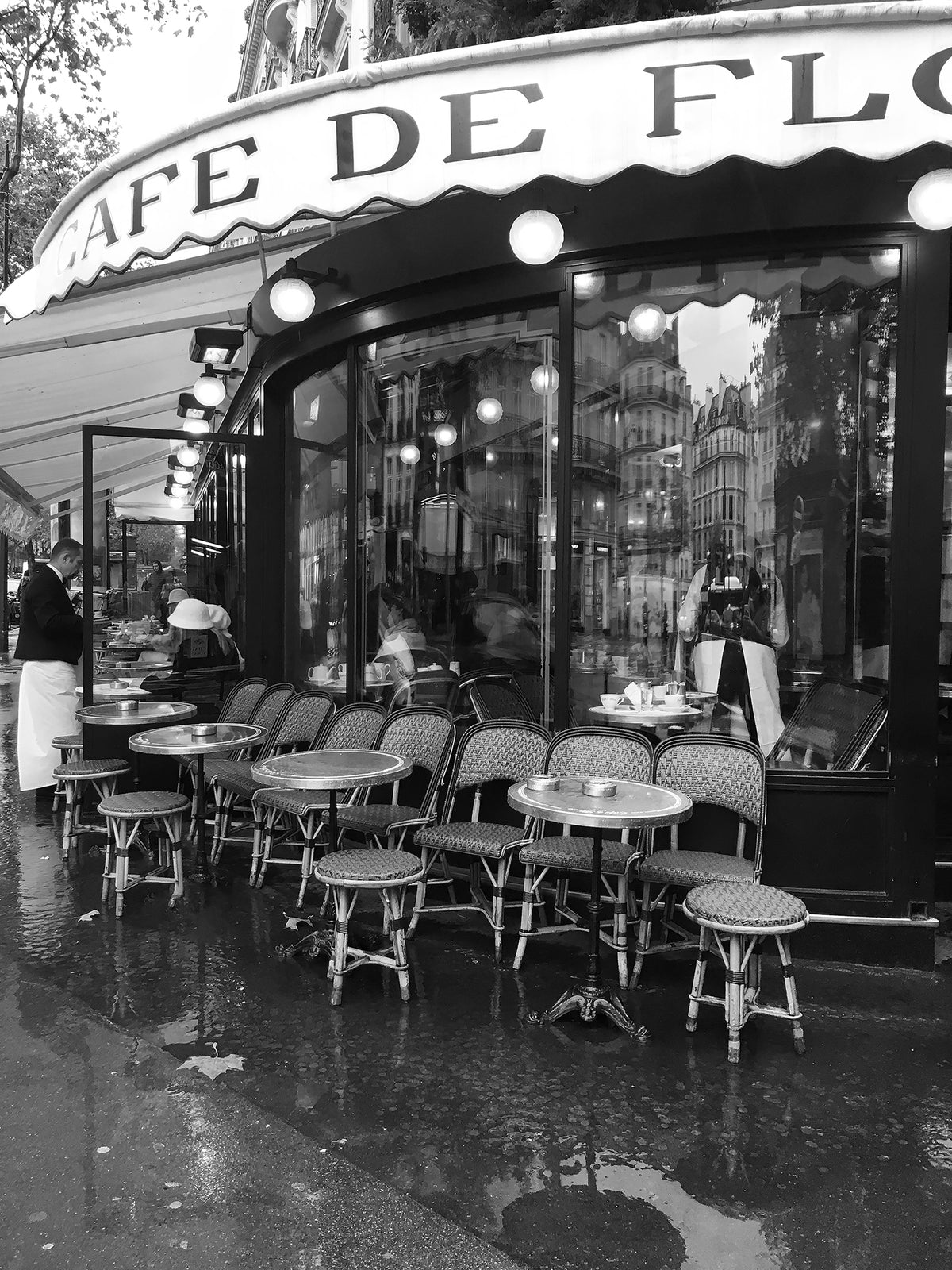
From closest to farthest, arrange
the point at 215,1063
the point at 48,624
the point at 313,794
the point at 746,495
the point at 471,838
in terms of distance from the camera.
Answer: the point at 215,1063
the point at 471,838
the point at 746,495
the point at 313,794
the point at 48,624

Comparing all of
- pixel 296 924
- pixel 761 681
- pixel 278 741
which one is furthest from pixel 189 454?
pixel 761 681

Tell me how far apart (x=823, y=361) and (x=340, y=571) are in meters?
3.77

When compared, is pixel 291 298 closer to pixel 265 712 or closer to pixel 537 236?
pixel 537 236

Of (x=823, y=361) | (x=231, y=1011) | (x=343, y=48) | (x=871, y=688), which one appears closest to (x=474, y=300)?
(x=823, y=361)

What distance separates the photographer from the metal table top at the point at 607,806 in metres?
3.65

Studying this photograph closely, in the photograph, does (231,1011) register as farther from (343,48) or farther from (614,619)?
(343,48)

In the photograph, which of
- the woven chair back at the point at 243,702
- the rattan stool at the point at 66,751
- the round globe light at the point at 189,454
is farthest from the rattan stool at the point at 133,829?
the round globe light at the point at 189,454

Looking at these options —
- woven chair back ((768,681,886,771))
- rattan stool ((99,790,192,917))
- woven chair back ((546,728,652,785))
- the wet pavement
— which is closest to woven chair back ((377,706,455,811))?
woven chair back ((546,728,652,785))

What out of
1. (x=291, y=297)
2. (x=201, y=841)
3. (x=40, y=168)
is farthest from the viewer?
(x=40, y=168)

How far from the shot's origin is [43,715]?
767 centimetres

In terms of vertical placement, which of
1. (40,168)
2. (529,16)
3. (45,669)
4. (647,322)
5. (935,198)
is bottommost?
(45,669)

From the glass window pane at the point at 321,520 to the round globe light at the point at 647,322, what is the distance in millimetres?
2518

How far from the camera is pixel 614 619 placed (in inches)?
213

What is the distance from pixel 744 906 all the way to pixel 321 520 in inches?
197
